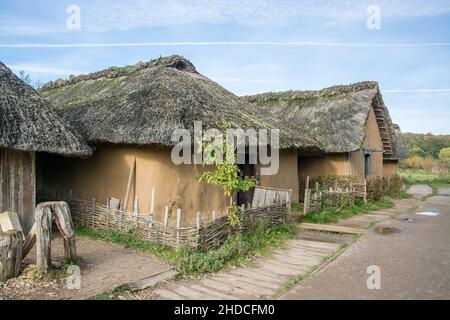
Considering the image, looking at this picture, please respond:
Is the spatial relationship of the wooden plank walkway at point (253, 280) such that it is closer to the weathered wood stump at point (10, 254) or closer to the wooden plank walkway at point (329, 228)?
the wooden plank walkway at point (329, 228)

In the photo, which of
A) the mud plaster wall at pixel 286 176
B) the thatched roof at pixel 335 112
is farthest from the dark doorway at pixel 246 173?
the thatched roof at pixel 335 112

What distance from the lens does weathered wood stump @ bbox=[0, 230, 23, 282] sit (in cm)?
482

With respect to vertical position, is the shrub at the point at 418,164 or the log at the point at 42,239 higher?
the shrub at the point at 418,164

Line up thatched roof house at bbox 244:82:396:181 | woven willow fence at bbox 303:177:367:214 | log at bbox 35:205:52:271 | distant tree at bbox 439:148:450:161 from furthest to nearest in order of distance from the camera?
distant tree at bbox 439:148:450:161 → thatched roof house at bbox 244:82:396:181 → woven willow fence at bbox 303:177:367:214 → log at bbox 35:205:52:271

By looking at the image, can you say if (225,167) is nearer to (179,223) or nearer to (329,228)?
(179,223)

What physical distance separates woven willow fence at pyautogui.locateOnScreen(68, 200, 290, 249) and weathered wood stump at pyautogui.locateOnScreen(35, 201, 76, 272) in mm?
1712


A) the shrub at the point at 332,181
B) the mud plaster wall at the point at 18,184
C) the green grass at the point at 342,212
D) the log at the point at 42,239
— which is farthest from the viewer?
the shrub at the point at 332,181

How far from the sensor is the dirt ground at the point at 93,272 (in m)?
4.70

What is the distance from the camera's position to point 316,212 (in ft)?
33.6

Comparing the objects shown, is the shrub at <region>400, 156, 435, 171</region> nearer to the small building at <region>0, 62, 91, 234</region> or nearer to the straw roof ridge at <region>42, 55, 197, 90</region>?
the straw roof ridge at <region>42, 55, 197, 90</region>

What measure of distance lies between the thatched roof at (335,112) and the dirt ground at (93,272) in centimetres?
779

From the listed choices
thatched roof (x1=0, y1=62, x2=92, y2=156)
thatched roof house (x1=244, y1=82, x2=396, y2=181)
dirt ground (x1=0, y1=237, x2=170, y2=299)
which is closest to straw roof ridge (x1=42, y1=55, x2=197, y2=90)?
thatched roof house (x1=244, y1=82, x2=396, y2=181)
